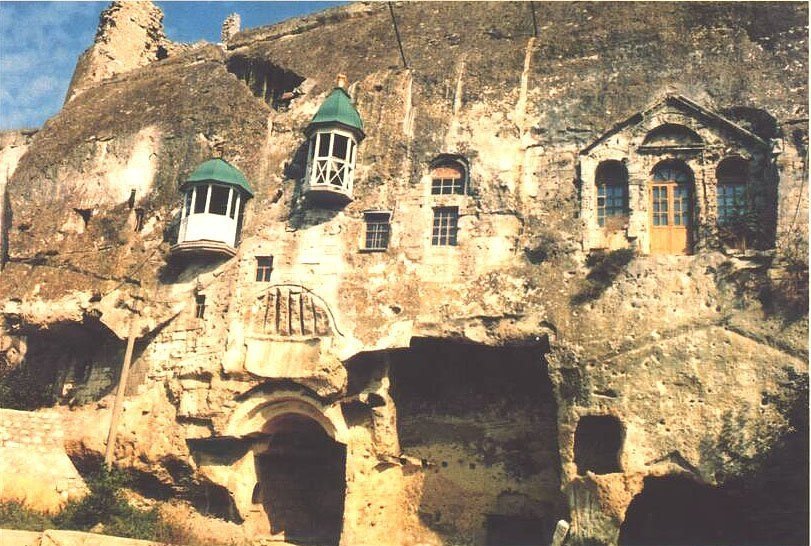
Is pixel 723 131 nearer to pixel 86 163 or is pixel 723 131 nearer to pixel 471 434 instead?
pixel 471 434

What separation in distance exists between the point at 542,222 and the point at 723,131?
5.16 metres

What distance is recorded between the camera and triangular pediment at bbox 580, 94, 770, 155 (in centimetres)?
2359

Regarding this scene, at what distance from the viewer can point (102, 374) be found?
2703 cm

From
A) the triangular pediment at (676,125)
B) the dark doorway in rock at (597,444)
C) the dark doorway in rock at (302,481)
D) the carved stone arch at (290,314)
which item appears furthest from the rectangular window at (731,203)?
the dark doorway in rock at (302,481)

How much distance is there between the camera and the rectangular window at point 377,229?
83.0 ft

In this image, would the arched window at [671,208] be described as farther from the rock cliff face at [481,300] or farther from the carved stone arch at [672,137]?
the carved stone arch at [672,137]

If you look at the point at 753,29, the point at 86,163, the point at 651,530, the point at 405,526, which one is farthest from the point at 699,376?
the point at 86,163

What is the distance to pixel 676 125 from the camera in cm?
2397

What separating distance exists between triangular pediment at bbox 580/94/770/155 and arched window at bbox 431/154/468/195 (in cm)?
336

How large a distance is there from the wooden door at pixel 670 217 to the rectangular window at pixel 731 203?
0.79 m

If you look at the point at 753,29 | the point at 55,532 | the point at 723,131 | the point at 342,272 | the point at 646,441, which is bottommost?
the point at 55,532

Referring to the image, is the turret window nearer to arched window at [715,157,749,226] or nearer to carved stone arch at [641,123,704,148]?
carved stone arch at [641,123,704,148]

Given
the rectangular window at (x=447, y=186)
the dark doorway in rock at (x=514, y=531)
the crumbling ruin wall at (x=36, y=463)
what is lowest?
the dark doorway in rock at (x=514, y=531)

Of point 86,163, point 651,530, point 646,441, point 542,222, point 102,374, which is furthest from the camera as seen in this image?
point 86,163
